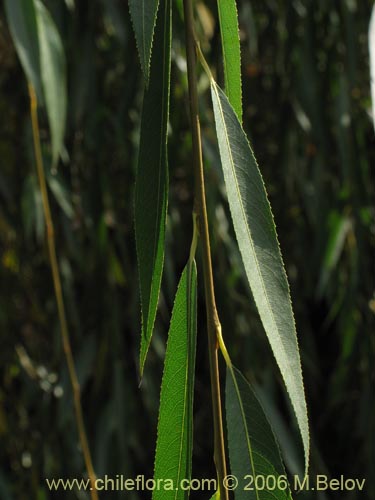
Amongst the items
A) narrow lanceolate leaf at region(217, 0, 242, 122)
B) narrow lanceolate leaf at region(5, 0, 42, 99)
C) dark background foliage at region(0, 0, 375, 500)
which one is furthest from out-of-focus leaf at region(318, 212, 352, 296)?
narrow lanceolate leaf at region(217, 0, 242, 122)

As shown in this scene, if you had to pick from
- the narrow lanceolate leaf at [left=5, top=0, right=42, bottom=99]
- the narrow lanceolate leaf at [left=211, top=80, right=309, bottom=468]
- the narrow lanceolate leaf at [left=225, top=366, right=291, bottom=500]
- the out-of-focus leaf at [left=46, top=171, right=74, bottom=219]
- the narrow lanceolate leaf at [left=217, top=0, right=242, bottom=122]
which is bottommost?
the narrow lanceolate leaf at [left=225, top=366, right=291, bottom=500]

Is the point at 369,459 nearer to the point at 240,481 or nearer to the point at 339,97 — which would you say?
the point at 339,97

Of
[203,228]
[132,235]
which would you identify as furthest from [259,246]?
[132,235]

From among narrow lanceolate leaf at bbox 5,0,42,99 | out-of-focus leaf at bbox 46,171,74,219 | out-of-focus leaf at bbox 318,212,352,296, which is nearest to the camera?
narrow lanceolate leaf at bbox 5,0,42,99

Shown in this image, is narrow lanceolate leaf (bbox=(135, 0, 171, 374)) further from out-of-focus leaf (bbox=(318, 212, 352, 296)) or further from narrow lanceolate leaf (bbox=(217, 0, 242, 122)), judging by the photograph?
out-of-focus leaf (bbox=(318, 212, 352, 296))

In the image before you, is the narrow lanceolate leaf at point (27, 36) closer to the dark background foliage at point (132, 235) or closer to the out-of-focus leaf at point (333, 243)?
the dark background foliage at point (132, 235)

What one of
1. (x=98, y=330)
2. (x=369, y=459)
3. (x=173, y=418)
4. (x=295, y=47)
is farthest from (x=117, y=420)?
(x=173, y=418)
